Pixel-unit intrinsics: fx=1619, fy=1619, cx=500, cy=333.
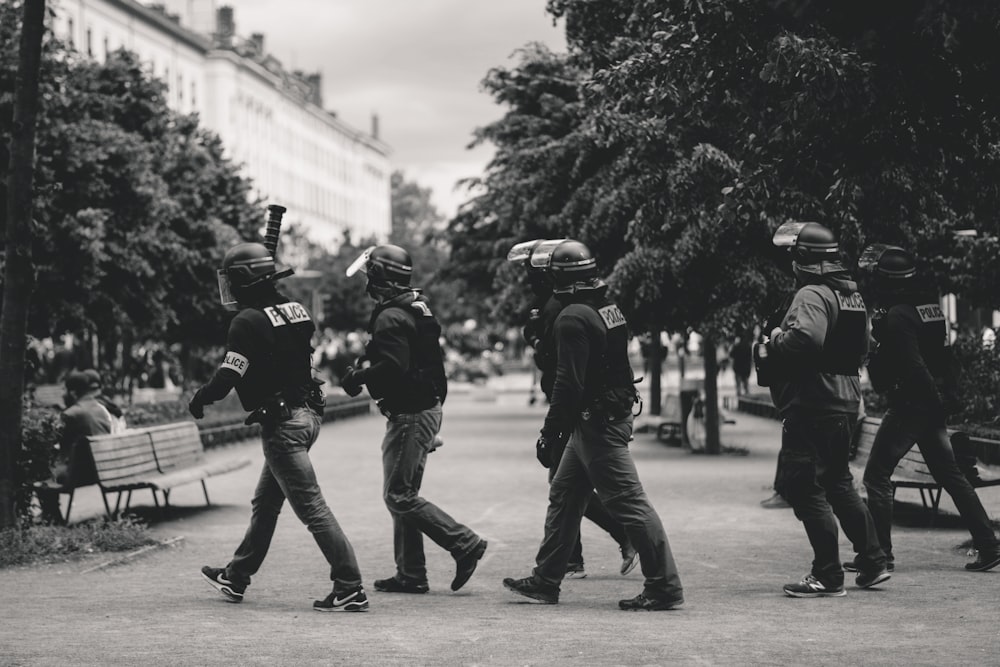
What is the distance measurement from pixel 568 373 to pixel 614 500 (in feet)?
2.24

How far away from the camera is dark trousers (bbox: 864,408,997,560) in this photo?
912 centimetres

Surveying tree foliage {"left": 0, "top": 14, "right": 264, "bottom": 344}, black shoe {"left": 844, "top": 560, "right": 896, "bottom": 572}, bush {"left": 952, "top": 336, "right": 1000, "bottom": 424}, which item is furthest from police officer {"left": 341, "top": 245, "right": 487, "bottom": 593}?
tree foliage {"left": 0, "top": 14, "right": 264, "bottom": 344}

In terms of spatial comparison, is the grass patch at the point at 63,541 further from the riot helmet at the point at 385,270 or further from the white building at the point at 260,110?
the white building at the point at 260,110

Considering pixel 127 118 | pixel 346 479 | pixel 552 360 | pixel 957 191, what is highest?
pixel 127 118

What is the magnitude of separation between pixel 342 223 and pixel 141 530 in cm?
11025

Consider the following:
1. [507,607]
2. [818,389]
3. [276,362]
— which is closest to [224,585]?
[276,362]

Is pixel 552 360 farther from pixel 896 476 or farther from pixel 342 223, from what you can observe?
pixel 342 223

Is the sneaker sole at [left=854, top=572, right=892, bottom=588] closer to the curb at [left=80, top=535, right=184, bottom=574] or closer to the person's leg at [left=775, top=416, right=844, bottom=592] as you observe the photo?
the person's leg at [left=775, top=416, right=844, bottom=592]

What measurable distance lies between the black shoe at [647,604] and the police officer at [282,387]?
131cm

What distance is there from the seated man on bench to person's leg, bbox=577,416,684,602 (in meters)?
5.20

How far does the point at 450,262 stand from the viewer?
3500 cm

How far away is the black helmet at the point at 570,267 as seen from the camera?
809 cm

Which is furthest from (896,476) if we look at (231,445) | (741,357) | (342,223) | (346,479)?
(342,223)

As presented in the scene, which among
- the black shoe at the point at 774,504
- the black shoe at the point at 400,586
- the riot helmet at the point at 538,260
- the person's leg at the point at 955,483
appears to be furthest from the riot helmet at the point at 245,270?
the black shoe at the point at 774,504
